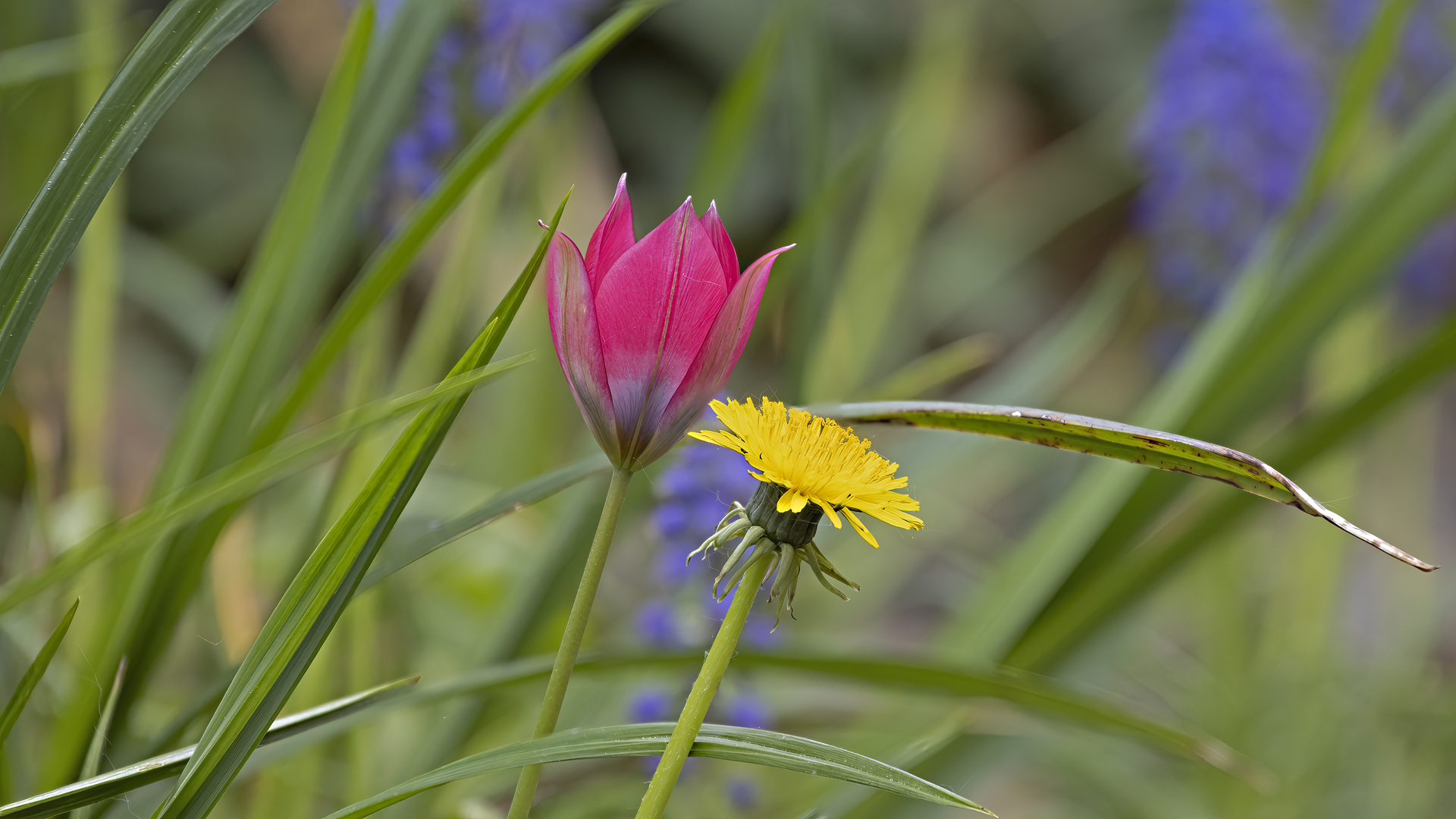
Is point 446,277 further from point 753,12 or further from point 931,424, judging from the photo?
point 753,12

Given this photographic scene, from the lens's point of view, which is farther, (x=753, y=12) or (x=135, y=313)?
(x=753, y=12)

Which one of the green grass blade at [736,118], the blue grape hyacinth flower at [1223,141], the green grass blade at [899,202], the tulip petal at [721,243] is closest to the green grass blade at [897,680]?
the tulip petal at [721,243]

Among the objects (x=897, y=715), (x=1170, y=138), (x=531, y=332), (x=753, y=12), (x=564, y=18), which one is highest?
(x=753, y=12)

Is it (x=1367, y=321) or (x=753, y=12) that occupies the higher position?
(x=753, y=12)

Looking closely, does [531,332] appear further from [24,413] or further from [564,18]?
[24,413]

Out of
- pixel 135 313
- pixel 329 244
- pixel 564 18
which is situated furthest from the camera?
pixel 135 313

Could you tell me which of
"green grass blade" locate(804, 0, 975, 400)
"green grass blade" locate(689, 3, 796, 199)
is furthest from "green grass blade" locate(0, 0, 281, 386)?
"green grass blade" locate(804, 0, 975, 400)

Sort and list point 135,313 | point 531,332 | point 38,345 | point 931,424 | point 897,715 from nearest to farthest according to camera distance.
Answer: point 931,424
point 897,715
point 531,332
point 38,345
point 135,313

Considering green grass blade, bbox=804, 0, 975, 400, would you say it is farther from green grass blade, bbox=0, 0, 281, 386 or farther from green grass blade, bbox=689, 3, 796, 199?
green grass blade, bbox=0, 0, 281, 386

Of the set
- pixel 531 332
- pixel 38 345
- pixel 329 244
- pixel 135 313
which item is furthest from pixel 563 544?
pixel 135 313
